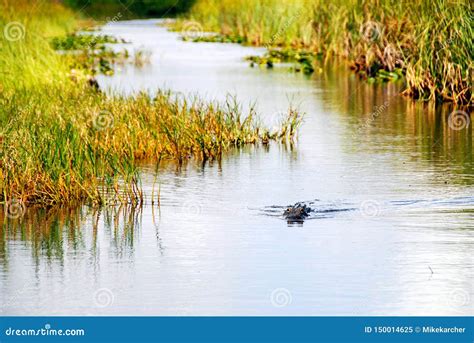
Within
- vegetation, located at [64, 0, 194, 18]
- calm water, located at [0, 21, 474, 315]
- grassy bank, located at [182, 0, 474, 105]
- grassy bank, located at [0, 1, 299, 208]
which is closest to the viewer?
calm water, located at [0, 21, 474, 315]

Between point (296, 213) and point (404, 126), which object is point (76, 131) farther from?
point (404, 126)

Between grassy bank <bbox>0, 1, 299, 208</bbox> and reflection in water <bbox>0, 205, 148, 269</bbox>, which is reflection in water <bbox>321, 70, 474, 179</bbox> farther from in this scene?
reflection in water <bbox>0, 205, 148, 269</bbox>

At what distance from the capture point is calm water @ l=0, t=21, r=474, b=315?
378 inches

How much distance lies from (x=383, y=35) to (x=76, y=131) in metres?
14.6

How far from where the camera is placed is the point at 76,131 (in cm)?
1413

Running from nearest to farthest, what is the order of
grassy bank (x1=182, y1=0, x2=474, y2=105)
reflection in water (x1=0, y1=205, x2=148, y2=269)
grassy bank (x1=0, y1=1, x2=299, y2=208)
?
1. reflection in water (x1=0, y1=205, x2=148, y2=269)
2. grassy bank (x1=0, y1=1, x2=299, y2=208)
3. grassy bank (x1=182, y1=0, x2=474, y2=105)

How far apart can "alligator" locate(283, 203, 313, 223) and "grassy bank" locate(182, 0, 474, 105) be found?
9.47 metres

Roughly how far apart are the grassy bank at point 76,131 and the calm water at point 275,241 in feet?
1.27

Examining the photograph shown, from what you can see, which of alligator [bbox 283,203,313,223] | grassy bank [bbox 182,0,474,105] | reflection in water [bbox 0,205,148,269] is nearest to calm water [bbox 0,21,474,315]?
reflection in water [bbox 0,205,148,269]

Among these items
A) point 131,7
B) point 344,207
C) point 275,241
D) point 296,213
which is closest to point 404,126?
point 344,207

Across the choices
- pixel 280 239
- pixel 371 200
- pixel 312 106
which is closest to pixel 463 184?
pixel 371 200

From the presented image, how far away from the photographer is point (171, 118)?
17219mm

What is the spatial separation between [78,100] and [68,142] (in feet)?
15.3

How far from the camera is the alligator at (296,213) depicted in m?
12.8
